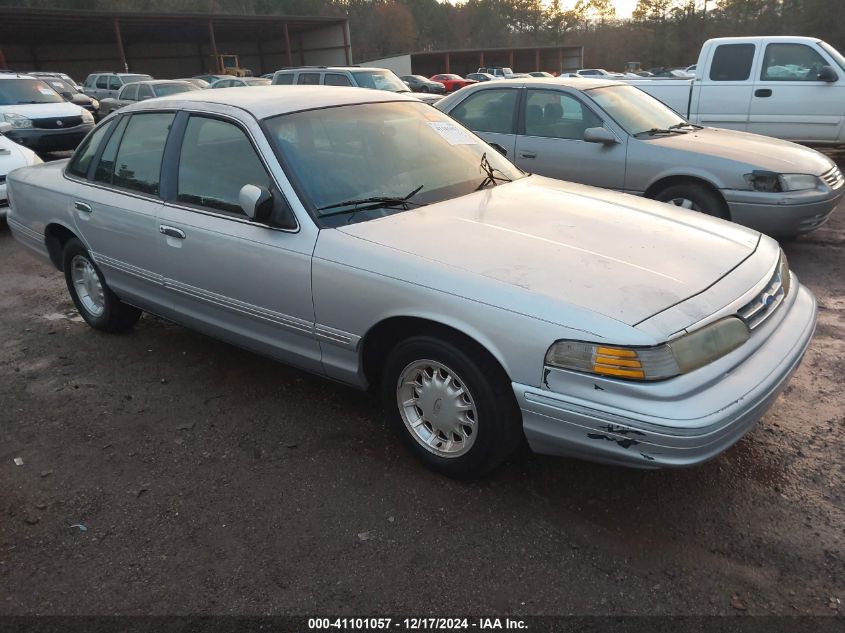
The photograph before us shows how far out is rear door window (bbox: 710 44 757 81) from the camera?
948 cm

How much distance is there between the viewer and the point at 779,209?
558 cm

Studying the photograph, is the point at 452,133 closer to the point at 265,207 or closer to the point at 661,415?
the point at 265,207

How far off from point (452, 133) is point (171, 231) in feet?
5.69

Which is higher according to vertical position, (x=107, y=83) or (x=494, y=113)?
(x=494, y=113)

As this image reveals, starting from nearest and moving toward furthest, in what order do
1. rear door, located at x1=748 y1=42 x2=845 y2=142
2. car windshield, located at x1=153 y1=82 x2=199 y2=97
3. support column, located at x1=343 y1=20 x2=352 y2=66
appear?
rear door, located at x1=748 y1=42 x2=845 y2=142 < car windshield, located at x1=153 y1=82 x2=199 y2=97 < support column, located at x1=343 y1=20 x2=352 y2=66

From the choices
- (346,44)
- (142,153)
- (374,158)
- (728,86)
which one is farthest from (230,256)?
(346,44)

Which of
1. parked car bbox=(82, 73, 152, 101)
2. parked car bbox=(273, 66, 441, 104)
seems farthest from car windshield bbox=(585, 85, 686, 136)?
parked car bbox=(82, 73, 152, 101)

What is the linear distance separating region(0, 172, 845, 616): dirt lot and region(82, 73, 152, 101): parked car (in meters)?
24.4

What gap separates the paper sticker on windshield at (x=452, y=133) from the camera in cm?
396

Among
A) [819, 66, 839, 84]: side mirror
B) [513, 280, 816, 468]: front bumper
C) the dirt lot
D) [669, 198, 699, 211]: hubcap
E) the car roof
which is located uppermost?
the car roof

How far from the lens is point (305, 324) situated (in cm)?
323

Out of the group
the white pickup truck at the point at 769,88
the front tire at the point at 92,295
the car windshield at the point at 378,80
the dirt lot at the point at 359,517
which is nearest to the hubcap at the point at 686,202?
the dirt lot at the point at 359,517

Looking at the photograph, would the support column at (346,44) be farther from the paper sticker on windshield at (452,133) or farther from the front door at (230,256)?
the front door at (230,256)

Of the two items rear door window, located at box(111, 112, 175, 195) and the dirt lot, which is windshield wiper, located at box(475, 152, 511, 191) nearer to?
the dirt lot
